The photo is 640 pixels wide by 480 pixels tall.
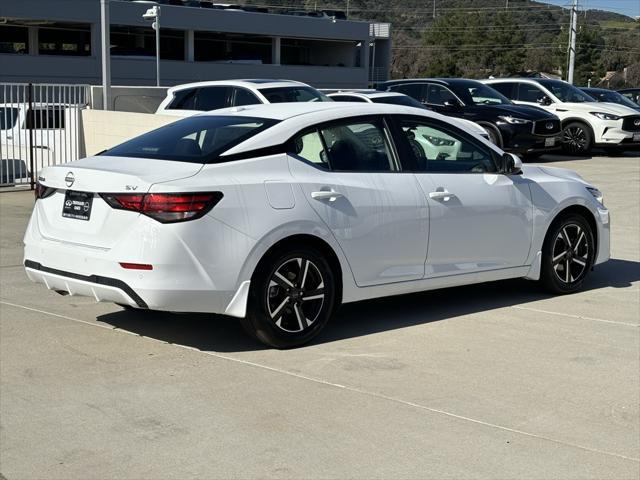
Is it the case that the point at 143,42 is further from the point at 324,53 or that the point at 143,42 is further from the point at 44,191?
the point at 44,191

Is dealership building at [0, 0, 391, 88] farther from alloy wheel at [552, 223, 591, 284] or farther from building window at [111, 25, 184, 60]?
alloy wheel at [552, 223, 591, 284]

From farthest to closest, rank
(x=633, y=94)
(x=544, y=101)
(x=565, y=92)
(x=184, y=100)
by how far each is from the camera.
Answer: (x=633, y=94)
(x=565, y=92)
(x=544, y=101)
(x=184, y=100)

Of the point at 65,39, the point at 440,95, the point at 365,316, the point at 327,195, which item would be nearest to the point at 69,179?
the point at 327,195

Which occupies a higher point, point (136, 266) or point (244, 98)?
Answer: point (244, 98)

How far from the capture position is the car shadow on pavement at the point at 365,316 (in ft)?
22.7

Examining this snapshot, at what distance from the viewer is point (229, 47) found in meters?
59.8

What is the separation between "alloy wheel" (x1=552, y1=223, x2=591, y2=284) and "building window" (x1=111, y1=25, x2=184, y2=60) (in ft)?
156

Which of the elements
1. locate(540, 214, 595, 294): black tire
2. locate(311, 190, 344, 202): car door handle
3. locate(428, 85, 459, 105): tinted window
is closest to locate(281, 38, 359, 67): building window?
locate(428, 85, 459, 105): tinted window

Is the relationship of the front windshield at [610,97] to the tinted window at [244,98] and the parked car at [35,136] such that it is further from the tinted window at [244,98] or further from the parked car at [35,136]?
the parked car at [35,136]

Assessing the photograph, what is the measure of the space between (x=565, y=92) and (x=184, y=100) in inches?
417

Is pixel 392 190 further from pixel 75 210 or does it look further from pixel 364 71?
pixel 364 71

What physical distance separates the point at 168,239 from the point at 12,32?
47.3 meters

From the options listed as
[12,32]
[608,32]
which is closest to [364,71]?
[12,32]

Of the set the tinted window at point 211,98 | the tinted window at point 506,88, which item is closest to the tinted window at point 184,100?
the tinted window at point 211,98
